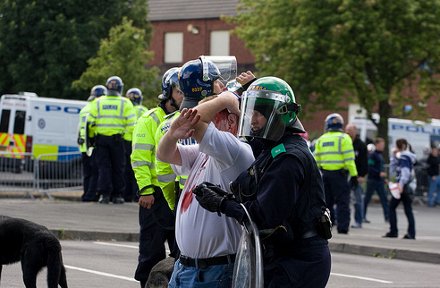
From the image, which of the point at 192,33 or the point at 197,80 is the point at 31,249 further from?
the point at 192,33

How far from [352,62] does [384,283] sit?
26.1 metres

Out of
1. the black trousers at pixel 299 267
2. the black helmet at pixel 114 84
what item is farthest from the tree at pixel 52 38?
the black trousers at pixel 299 267

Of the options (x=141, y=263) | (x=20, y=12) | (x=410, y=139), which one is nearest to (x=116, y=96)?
(x=141, y=263)

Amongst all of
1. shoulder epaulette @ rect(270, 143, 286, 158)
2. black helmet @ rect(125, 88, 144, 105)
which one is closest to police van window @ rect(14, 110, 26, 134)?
black helmet @ rect(125, 88, 144, 105)

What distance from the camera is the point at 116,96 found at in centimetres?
1911

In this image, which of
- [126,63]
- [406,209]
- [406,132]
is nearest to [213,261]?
[406,209]

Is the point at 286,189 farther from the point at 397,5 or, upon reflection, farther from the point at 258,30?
the point at 258,30

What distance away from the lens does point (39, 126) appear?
32.4 metres

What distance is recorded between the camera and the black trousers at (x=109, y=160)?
19.5 metres

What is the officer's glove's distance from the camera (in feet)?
17.8

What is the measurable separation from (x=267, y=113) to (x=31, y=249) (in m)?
3.89

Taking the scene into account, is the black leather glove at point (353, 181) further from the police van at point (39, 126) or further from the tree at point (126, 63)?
the tree at point (126, 63)

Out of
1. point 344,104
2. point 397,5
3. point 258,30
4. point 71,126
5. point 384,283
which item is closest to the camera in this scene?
point 384,283

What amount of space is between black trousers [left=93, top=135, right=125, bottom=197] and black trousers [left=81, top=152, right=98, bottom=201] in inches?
18.9
